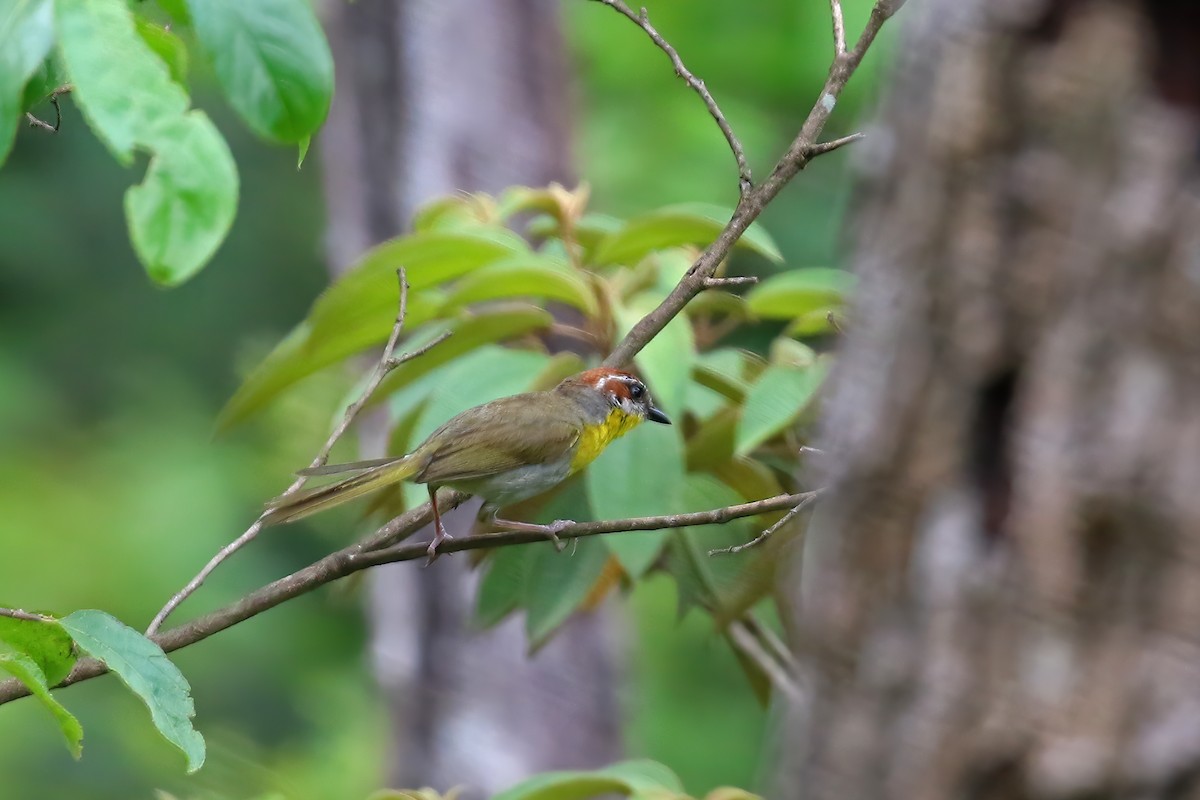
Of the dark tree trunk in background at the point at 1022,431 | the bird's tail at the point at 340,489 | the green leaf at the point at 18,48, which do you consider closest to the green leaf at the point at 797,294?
the bird's tail at the point at 340,489

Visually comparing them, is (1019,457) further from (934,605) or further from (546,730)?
(546,730)

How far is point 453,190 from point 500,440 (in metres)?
2.86

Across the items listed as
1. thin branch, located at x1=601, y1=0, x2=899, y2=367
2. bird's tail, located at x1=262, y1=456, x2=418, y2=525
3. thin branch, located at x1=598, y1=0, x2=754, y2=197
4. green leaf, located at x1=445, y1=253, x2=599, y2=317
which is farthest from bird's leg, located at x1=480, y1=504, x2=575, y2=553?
thin branch, located at x1=598, y1=0, x2=754, y2=197

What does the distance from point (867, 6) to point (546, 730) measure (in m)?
5.00

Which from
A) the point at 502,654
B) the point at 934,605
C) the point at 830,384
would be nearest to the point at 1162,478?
the point at 934,605

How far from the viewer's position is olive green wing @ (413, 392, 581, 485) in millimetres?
2844

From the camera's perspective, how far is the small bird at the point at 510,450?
2.66 m

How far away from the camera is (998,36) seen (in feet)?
4.00

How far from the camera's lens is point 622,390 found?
131 inches

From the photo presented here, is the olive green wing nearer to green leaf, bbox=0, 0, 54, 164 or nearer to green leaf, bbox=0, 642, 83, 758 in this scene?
green leaf, bbox=0, 642, 83, 758

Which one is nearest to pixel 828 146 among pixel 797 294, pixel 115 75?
pixel 797 294

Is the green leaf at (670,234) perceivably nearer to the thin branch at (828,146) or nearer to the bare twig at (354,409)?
the thin branch at (828,146)

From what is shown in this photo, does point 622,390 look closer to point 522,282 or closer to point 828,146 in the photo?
point 522,282

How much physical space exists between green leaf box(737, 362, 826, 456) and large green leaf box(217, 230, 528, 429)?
60cm
